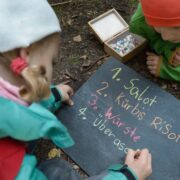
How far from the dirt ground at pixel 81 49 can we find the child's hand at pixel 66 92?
0.20 feet

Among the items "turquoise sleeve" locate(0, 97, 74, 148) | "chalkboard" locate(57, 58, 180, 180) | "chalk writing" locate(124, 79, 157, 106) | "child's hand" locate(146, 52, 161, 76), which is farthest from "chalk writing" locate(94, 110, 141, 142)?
"turquoise sleeve" locate(0, 97, 74, 148)

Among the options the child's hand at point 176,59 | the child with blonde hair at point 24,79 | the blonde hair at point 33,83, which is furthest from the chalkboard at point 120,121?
the blonde hair at point 33,83

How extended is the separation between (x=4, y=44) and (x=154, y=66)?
0.71 metres

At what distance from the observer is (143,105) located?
1642mm

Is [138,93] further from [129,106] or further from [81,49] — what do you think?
[81,49]

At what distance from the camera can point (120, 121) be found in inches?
63.7

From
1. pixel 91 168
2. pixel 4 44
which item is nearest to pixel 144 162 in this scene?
pixel 91 168

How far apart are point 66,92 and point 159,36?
0.40m

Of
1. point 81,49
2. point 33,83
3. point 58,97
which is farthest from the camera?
point 81,49

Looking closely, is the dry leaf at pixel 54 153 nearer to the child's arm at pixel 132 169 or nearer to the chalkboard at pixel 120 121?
the chalkboard at pixel 120 121

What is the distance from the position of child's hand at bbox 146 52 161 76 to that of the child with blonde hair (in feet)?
1.67

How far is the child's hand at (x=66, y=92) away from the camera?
1.62 m

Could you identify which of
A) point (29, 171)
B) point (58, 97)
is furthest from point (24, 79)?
point (58, 97)

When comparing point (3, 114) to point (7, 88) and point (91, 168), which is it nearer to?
point (7, 88)
